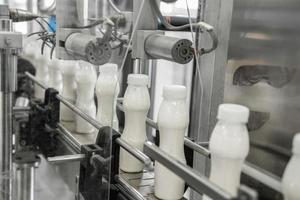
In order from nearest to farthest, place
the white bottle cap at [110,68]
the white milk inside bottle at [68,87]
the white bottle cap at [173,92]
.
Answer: the white bottle cap at [173,92]
the white bottle cap at [110,68]
the white milk inside bottle at [68,87]

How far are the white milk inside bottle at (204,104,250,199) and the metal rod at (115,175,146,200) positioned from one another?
7.7 inches

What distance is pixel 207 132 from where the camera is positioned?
0.85 meters

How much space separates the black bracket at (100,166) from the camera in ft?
2.60

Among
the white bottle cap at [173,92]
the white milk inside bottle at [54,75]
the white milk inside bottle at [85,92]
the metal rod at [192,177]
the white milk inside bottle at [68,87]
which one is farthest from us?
the white milk inside bottle at [54,75]

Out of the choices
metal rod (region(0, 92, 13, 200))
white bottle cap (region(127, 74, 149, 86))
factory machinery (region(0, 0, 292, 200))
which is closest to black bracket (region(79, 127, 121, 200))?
factory machinery (region(0, 0, 292, 200))

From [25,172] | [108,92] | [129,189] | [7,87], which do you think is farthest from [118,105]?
[25,172]

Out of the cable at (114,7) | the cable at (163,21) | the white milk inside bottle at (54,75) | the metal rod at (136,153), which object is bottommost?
the metal rod at (136,153)

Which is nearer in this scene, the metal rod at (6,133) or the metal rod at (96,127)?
the metal rod at (96,127)

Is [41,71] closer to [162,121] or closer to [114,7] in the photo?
[114,7]

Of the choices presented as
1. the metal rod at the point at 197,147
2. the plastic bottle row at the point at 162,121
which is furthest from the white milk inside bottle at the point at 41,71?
the metal rod at the point at 197,147

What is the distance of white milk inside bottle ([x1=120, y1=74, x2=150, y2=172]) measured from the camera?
30.6 inches

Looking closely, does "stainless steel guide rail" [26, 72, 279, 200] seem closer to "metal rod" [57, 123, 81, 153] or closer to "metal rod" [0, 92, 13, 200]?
"metal rod" [57, 123, 81, 153]

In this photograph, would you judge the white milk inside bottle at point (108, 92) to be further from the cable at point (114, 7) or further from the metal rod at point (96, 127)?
the cable at point (114, 7)

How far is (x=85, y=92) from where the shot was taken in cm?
106
